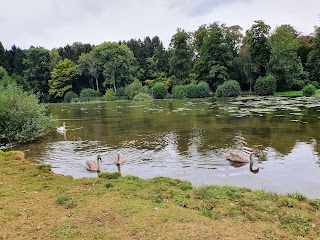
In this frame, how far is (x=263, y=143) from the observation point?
59.0ft

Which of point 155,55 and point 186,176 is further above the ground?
point 155,55

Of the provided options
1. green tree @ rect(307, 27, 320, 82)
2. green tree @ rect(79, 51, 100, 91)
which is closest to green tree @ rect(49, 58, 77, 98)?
green tree @ rect(79, 51, 100, 91)

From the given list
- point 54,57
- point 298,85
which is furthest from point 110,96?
point 298,85

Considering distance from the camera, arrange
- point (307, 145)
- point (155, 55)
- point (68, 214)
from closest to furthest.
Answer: point (68, 214) < point (307, 145) < point (155, 55)

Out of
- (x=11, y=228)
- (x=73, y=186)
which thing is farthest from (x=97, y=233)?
(x=73, y=186)

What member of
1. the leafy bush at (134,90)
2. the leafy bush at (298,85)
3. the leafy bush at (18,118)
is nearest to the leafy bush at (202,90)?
the leafy bush at (134,90)

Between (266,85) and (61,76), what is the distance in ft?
188

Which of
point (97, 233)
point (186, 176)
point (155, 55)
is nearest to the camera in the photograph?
point (97, 233)

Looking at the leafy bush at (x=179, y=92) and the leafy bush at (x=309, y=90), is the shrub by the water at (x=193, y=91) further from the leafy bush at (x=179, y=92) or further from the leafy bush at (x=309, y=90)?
the leafy bush at (x=309, y=90)

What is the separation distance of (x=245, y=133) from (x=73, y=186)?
15.2 m

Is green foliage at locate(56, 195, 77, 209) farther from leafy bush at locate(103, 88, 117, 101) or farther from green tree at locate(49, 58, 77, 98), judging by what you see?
green tree at locate(49, 58, 77, 98)

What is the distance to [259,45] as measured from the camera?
219 ft

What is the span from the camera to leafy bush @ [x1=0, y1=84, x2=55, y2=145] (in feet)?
68.3

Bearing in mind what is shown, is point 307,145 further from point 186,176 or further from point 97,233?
point 97,233
